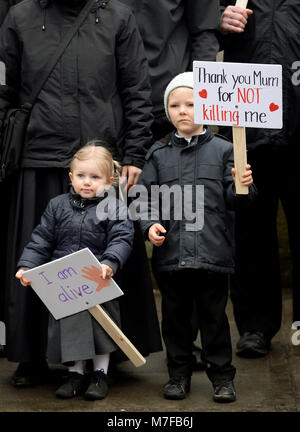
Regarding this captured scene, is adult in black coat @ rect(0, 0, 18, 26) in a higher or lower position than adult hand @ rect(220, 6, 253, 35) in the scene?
higher

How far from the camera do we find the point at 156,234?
531 centimetres

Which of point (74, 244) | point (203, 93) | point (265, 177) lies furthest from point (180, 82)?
point (265, 177)

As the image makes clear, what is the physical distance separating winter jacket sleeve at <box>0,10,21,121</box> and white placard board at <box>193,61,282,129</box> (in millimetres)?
1036

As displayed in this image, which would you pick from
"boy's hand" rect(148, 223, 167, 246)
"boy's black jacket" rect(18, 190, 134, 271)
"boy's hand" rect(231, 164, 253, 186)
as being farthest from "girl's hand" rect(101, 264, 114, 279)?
"boy's hand" rect(231, 164, 253, 186)

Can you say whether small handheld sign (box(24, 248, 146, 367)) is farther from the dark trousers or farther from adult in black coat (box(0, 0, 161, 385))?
the dark trousers

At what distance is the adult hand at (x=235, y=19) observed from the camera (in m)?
5.98

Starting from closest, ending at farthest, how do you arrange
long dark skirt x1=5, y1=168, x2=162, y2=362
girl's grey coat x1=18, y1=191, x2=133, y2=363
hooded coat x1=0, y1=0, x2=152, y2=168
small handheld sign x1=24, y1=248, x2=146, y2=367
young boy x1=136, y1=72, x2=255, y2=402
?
small handheld sign x1=24, y1=248, x2=146, y2=367, young boy x1=136, y1=72, x2=255, y2=402, girl's grey coat x1=18, y1=191, x2=133, y2=363, hooded coat x1=0, y1=0, x2=152, y2=168, long dark skirt x1=5, y1=168, x2=162, y2=362

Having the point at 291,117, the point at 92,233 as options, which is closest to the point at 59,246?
the point at 92,233

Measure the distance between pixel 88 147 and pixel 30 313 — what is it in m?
0.93

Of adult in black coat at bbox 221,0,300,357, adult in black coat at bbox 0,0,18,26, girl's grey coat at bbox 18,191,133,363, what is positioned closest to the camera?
girl's grey coat at bbox 18,191,133,363

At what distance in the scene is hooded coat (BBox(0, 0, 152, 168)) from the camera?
562 cm

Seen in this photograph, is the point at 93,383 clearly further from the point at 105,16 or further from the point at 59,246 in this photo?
the point at 105,16

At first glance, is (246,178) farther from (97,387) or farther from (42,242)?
(97,387)

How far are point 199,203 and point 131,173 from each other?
0.45 meters
